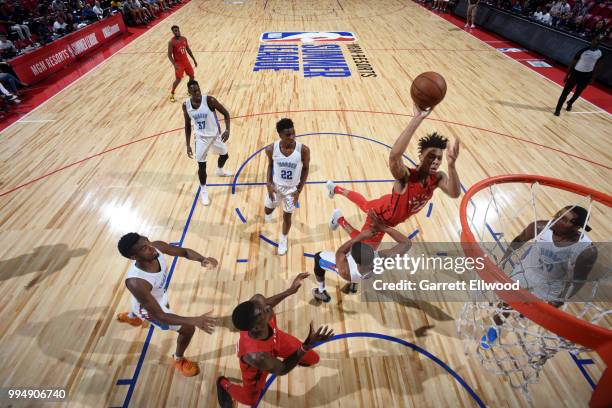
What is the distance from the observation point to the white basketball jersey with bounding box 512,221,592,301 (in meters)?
2.78

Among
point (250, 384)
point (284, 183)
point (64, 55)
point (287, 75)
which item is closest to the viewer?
point (250, 384)

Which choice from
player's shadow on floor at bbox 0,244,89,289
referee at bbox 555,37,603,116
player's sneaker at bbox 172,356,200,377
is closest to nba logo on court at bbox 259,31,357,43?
referee at bbox 555,37,603,116

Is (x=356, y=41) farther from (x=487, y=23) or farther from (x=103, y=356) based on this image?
(x=103, y=356)

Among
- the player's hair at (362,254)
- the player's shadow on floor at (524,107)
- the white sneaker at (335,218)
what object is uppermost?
the player's hair at (362,254)

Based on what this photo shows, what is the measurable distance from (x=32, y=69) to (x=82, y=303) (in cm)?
902

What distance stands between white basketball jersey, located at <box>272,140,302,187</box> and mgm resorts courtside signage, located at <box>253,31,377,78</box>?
6.80 m

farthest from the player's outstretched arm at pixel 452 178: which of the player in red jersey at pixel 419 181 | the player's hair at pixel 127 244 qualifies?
the player's hair at pixel 127 244

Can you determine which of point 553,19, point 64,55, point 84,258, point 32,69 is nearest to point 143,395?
point 84,258

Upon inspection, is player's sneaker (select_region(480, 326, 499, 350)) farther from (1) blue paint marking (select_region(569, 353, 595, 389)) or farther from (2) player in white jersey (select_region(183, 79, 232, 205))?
(2) player in white jersey (select_region(183, 79, 232, 205))

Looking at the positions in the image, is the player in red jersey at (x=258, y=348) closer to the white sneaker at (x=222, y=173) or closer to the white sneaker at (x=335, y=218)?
the white sneaker at (x=335, y=218)

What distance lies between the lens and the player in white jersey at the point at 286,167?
3.56m

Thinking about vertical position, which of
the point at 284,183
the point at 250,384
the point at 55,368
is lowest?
the point at 55,368

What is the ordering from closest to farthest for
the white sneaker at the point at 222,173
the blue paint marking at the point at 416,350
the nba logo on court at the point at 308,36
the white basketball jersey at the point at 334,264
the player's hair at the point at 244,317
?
the player's hair at the point at 244,317 < the blue paint marking at the point at 416,350 < the white basketball jersey at the point at 334,264 < the white sneaker at the point at 222,173 < the nba logo on court at the point at 308,36

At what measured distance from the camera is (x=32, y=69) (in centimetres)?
914
